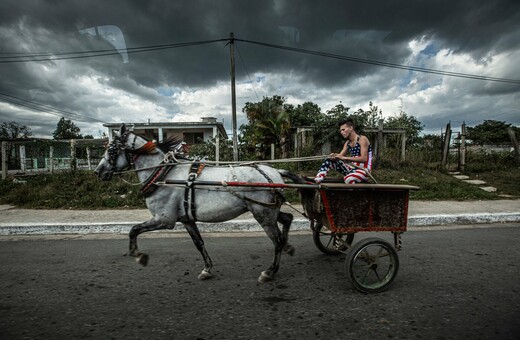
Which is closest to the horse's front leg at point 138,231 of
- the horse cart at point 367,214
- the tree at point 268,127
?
the horse cart at point 367,214

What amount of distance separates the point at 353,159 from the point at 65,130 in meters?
59.7

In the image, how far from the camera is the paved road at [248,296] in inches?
82.8

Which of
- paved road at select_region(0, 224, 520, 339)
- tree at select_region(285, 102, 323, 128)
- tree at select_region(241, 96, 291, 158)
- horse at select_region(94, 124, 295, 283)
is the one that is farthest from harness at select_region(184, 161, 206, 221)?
tree at select_region(285, 102, 323, 128)

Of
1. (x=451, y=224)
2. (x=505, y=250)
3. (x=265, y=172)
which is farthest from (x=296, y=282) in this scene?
(x=451, y=224)

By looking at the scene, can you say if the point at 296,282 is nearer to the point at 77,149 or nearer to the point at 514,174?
the point at 77,149

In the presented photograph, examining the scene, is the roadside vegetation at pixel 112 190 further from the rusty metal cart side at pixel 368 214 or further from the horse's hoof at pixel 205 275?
the rusty metal cart side at pixel 368 214

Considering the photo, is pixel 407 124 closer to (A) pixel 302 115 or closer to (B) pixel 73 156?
(A) pixel 302 115

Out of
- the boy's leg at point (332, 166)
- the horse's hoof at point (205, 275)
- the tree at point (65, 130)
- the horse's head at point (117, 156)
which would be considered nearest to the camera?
the horse's hoof at point (205, 275)

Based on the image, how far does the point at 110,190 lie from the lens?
27.2 feet

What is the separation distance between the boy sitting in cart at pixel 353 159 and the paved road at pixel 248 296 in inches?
45.3

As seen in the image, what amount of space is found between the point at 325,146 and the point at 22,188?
1329 centimetres

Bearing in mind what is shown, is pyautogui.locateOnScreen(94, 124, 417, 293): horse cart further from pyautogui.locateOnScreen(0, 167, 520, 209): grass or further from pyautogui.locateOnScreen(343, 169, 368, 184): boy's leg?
pyautogui.locateOnScreen(0, 167, 520, 209): grass

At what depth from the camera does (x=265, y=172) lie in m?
3.21

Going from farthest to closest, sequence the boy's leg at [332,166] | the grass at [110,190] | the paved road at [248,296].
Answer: the grass at [110,190] → the boy's leg at [332,166] → the paved road at [248,296]
